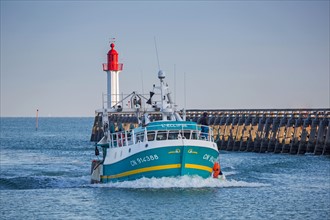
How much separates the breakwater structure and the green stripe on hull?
27095 mm

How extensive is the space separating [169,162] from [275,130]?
36214 millimetres

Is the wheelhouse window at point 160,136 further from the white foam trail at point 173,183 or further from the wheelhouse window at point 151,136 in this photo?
the white foam trail at point 173,183

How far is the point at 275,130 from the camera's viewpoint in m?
73.9

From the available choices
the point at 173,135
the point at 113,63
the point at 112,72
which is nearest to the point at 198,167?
the point at 173,135

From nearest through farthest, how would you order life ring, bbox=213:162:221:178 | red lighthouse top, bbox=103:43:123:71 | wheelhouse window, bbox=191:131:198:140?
wheelhouse window, bbox=191:131:198:140 < life ring, bbox=213:162:221:178 < red lighthouse top, bbox=103:43:123:71

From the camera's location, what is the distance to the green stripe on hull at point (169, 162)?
3872 cm

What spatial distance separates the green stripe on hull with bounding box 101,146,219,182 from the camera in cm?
3872

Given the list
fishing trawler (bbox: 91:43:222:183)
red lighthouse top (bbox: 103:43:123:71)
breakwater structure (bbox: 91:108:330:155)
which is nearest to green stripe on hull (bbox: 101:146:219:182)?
fishing trawler (bbox: 91:43:222:183)

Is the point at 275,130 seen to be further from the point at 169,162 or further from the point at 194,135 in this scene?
the point at 169,162

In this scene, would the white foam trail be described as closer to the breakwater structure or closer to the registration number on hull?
the registration number on hull

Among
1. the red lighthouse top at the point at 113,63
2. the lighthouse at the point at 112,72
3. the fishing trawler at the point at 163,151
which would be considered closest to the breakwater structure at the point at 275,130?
the red lighthouse top at the point at 113,63

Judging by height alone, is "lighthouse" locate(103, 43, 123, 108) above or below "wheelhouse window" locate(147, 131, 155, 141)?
above

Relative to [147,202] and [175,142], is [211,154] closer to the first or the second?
[175,142]

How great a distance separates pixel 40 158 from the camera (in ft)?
237
